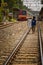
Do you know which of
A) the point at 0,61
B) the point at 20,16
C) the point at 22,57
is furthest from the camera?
the point at 20,16

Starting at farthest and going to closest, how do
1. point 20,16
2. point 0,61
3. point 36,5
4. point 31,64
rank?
1. point 36,5
2. point 20,16
3. point 0,61
4. point 31,64

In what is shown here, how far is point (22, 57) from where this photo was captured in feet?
33.3

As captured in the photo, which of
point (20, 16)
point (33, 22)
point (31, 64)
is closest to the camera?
point (31, 64)

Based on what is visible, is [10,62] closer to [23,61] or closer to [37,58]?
[23,61]

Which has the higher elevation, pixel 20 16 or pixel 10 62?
pixel 10 62

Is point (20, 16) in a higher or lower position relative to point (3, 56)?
lower

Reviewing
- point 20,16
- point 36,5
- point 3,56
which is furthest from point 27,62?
point 36,5

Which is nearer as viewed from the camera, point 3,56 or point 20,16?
point 3,56

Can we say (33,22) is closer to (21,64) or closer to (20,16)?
(21,64)

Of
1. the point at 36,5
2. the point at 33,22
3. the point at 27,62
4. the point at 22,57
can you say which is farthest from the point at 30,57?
the point at 36,5

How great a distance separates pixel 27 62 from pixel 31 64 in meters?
0.42

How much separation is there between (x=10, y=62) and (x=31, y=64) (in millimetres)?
764

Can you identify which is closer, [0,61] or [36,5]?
[0,61]

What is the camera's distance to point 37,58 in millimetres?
9914
